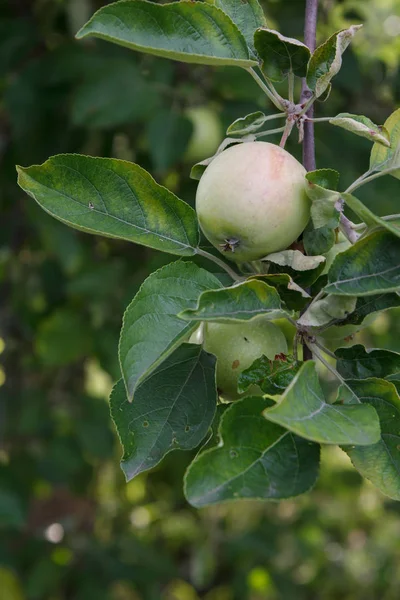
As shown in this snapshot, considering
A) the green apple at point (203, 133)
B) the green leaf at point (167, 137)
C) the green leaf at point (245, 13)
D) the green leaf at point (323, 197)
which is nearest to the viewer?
the green leaf at point (323, 197)

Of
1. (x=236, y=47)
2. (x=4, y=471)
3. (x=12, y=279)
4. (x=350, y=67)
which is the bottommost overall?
(x=4, y=471)

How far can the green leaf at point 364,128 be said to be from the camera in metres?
0.60

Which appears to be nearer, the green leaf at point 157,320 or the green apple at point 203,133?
the green leaf at point 157,320

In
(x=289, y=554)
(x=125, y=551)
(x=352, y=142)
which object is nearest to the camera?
(x=352, y=142)

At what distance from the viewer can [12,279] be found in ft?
6.54

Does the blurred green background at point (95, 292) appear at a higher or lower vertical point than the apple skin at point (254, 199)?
lower

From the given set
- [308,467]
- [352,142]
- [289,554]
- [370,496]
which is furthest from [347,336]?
[370,496]

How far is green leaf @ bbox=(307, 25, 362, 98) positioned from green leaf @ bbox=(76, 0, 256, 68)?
5cm

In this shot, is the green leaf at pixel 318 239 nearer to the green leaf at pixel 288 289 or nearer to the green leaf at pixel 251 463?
the green leaf at pixel 288 289

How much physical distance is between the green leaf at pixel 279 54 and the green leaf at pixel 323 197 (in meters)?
0.13

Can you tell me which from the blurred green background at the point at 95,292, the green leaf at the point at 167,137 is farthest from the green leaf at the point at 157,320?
the green leaf at the point at 167,137

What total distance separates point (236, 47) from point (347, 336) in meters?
0.28

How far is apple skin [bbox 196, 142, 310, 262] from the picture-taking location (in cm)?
59

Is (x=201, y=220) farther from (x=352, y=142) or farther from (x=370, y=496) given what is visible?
(x=370, y=496)
